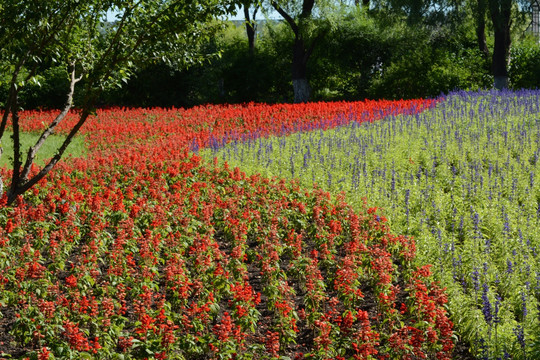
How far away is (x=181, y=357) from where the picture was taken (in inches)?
193

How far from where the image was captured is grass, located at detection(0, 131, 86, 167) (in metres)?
15.3

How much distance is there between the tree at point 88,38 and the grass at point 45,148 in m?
8.95

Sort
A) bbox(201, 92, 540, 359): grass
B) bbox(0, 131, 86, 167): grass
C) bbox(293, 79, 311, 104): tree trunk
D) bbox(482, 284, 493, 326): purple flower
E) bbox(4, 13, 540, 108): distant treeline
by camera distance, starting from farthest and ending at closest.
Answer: bbox(293, 79, 311, 104): tree trunk → bbox(4, 13, 540, 108): distant treeline → bbox(0, 131, 86, 167): grass → bbox(201, 92, 540, 359): grass → bbox(482, 284, 493, 326): purple flower

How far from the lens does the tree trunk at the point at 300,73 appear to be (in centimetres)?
2723

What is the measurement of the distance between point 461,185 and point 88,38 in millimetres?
6143

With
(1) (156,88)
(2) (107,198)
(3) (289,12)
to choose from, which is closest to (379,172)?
(2) (107,198)

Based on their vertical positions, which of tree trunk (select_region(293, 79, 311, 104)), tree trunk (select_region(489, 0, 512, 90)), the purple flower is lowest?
the purple flower

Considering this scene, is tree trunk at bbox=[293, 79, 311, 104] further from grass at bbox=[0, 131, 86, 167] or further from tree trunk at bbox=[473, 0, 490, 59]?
grass at bbox=[0, 131, 86, 167]

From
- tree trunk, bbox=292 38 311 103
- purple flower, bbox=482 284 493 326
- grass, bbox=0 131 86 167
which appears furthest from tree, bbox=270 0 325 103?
purple flower, bbox=482 284 493 326

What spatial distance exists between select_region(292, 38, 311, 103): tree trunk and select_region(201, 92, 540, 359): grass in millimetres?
11494

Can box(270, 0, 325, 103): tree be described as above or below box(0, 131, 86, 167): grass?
above

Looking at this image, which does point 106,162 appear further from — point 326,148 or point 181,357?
point 181,357

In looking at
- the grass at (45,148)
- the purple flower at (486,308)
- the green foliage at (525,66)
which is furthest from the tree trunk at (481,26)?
the purple flower at (486,308)

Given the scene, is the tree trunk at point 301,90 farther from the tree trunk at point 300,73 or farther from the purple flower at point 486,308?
the purple flower at point 486,308
